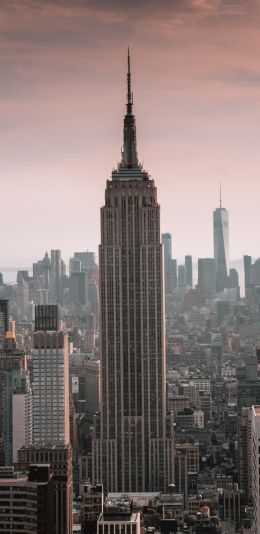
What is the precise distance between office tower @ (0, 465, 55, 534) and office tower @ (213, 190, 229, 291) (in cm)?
360

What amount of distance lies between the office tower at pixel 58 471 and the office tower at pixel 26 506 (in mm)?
325

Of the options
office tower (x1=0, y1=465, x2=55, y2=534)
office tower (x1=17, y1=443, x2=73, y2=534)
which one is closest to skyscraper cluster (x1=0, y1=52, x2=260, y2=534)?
office tower (x1=17, y1=443, x2=73, y2=534)

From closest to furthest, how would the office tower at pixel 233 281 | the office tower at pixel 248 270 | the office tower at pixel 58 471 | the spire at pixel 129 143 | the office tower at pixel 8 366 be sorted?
the office tower at pixel 58 471, the spire at pixel 129 143, the office tower at pixel 248 270, the office tower at pixel 8 366, the office tower at pixel 233 281

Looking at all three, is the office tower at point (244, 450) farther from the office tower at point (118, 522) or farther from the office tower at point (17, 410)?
the office tower at point (17, 410)

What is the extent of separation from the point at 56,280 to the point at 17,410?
1.74 metres

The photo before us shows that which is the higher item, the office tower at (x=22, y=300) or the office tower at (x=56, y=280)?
the office tower at (x=56, y=280)

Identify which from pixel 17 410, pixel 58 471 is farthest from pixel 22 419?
pixel 58 471

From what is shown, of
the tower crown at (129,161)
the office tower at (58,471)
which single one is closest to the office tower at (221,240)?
the tower crown at (129,161)

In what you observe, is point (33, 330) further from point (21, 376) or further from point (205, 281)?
point (205, 281)

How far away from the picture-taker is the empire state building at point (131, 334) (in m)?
15.7

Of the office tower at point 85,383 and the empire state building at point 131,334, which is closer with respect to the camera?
the office tower at point 85,383

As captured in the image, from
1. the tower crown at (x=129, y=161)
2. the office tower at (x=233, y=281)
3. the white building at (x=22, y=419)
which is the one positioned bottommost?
the white building at (x=22, y=419)

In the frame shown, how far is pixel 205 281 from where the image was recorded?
15844 mm

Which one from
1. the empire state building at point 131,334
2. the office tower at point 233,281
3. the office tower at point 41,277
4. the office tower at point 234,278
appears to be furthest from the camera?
the empire state building at point 131,334
